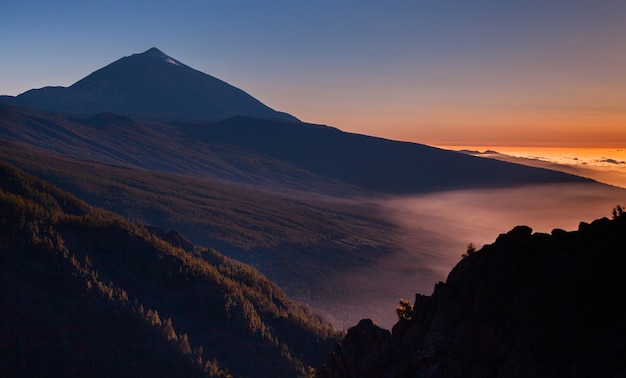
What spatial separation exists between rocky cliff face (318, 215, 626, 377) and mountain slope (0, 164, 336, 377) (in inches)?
2351

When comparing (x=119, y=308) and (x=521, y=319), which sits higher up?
(x=521, y=319)

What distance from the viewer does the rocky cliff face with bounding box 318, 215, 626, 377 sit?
1983 cm

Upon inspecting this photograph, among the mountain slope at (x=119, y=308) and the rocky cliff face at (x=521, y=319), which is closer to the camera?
the rocky cliff face at (x=521, y=319)

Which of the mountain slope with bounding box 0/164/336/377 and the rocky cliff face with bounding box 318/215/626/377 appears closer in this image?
the rocky cliff face with bounding box 318/215/626/377

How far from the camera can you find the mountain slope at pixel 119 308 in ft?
253

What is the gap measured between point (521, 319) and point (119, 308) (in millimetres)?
75985

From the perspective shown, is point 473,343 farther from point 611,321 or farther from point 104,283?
point 104,283

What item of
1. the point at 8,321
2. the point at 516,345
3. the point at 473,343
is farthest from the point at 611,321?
the point at 8,321

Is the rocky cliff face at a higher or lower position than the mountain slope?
higher

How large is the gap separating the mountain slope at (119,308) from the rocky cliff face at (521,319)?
196 ft

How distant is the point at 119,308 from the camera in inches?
3344

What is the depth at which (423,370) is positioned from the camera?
24.0m

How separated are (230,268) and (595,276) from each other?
11259cm

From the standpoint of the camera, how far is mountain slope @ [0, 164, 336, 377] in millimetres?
77188
